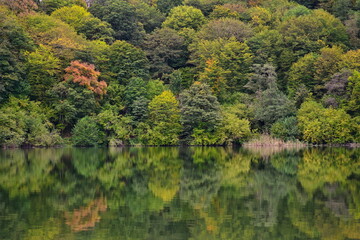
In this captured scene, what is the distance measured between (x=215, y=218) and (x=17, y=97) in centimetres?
3355

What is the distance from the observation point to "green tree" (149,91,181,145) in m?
42.8

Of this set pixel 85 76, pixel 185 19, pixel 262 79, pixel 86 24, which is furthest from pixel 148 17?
pixel 85 76

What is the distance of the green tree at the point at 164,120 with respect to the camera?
42781 mm

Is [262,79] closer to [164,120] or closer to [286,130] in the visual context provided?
[286,130]

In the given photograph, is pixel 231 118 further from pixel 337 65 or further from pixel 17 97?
pixel 17 97

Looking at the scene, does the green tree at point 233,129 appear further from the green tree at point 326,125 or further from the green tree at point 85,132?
the green tree at point 85,132

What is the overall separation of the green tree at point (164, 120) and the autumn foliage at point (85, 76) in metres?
4.95

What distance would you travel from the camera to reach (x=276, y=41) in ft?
171

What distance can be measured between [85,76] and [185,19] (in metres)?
20.1

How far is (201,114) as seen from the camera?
1667 inches

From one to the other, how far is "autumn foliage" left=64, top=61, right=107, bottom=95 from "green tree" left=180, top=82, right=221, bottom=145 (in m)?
7.73

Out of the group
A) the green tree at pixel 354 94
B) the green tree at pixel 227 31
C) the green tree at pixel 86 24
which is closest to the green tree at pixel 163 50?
the green tree at pixel 227 31

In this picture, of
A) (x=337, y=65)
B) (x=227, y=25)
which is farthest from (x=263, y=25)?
(x=337, y=65)

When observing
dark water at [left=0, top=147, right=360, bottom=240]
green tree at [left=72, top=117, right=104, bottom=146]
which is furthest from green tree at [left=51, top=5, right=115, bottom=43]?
dark water at [left=0, top=147, right=360, bottom=240]
